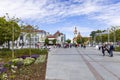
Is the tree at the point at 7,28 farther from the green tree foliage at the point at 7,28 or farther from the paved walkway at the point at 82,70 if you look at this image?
the paved walkway at the point at 82,70

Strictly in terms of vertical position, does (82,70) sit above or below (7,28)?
below

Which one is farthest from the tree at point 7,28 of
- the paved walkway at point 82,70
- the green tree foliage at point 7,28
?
the paved walkway at point 82,70

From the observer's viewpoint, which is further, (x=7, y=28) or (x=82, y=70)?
(x=7, y=28)

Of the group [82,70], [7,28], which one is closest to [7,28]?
[7,28]

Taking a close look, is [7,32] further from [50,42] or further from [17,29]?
[50,42]

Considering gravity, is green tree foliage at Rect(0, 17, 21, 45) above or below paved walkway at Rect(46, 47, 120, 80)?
above

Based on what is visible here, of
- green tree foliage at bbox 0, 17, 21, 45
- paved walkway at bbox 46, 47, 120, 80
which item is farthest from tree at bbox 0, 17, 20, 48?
paved walkway at bbox 46, 47, 120, 80

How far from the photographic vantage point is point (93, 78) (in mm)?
14070

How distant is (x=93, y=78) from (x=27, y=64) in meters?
6.94

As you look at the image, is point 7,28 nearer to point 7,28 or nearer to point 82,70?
point 7,28

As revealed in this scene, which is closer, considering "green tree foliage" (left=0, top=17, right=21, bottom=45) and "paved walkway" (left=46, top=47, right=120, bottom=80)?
"paved walkway" (left=46, top=47, right=120, bottom=80)

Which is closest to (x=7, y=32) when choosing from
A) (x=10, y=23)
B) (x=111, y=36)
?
(x=10, y=23)

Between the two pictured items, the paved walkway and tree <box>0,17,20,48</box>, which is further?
tree <box>0,17,20,48</box>

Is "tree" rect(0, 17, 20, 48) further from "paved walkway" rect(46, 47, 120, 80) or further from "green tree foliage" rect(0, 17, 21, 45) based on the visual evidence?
"paved walkway" rect(46, 47, 120, 80)
